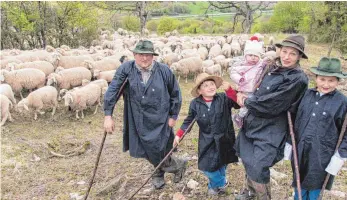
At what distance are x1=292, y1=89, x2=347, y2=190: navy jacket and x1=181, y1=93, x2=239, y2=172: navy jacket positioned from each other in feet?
3.06

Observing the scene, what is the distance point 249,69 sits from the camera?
3.88 meters

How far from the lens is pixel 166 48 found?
1530 centimetres

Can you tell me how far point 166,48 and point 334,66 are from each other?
12.4 meters

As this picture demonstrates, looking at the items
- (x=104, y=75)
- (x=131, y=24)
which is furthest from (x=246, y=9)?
(x=104, y=75)

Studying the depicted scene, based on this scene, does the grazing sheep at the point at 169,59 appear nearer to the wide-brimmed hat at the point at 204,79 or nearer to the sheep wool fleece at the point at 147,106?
the sheep wool fleece at the point at 147,106

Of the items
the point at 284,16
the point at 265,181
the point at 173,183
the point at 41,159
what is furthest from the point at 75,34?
the point at 284,16

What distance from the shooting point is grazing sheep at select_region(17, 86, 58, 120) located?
307 inches

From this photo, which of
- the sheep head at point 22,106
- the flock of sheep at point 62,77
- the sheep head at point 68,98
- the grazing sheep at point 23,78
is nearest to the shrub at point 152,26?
the flock of sheep at point 62,77

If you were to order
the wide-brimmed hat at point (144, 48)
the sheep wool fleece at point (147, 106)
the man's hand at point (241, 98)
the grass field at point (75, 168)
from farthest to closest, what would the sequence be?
the grass field at point (75, 168) < the sheep wool fleece at point (147, 106) < the wide-brimmed hat at point (144, 48) < the man's hand at point (241, 98)

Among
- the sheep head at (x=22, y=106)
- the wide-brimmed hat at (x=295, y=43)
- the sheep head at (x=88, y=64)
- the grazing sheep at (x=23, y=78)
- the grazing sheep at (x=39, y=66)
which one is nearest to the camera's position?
the wide-brimmed hat at (x=295, y=43)

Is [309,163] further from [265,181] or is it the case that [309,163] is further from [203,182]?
[203,182]

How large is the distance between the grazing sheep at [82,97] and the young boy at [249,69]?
5.19 metres

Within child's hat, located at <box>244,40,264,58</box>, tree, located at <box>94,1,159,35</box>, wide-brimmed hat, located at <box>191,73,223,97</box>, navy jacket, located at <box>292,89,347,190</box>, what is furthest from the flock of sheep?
tree, located at <box>94,1,159,35</box>

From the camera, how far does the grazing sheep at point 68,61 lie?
1114cm
